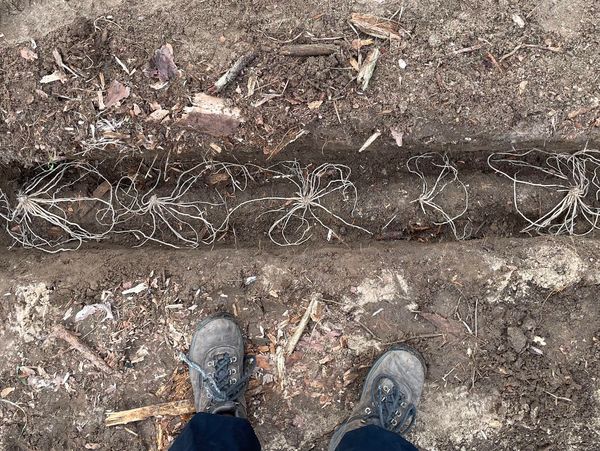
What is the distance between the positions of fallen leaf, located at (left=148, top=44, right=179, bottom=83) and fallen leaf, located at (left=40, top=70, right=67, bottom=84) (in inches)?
16.0

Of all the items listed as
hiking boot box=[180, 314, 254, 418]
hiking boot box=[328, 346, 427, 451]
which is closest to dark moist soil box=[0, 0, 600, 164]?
hiking boot box=[180, 314, 254, 418]

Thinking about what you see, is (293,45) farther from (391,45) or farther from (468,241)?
(468,241)

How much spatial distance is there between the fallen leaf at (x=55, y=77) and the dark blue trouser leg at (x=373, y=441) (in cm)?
206

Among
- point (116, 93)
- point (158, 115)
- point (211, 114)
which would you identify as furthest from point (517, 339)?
point (116, 93)

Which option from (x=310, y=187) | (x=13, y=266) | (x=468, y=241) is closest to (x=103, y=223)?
(x=13, y=266)

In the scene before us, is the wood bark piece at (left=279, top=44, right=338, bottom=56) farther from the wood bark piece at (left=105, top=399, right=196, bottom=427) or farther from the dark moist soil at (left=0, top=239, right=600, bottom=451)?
the wood bark piece at (left=105, top=399, right=196, bottom=427)

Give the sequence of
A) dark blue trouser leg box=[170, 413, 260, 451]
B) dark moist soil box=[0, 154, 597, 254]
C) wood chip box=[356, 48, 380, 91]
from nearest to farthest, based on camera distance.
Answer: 1. dark blue trouser leg box=[170, 413, 260, 451]
2. wood chip box=[356, 48, 380, 91]
3. dark moist soil box=[0, 154, 597, 254]

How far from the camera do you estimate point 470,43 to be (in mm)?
Result: 2316

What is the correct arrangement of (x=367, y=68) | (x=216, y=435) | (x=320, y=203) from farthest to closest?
1. (x=320, y=203)
2. (x=367, y=68)
3. (x=216, y=435)

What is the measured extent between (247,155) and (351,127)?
535mm

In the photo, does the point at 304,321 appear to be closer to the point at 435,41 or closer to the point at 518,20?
the point at 435,41

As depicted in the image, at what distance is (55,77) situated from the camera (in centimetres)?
235

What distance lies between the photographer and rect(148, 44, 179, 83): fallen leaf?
7.65ft

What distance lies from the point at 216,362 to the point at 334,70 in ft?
4.81
